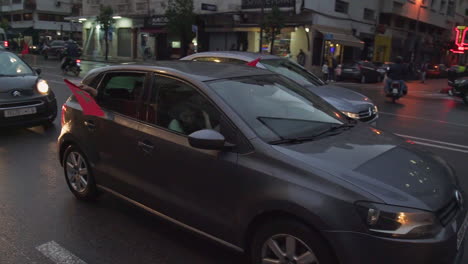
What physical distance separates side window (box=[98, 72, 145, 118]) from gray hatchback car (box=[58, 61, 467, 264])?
0.01 m

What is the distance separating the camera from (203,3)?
3112cm

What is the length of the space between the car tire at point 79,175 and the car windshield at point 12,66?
426 cm

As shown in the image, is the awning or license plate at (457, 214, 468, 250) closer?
license plate at (457, 214, 468, 250)

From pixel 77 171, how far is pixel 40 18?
66303 mm

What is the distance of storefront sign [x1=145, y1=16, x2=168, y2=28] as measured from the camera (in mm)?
35438

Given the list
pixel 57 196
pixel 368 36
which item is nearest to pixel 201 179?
pixel 57 196

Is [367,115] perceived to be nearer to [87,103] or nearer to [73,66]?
[87,103]

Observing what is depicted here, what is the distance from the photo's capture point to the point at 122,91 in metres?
4.09

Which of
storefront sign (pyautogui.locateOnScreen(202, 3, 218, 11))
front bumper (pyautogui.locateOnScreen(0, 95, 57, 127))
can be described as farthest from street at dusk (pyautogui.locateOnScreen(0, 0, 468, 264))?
storefront sign (pyautogui.locateOnScreen(202, 3, 218, 11))

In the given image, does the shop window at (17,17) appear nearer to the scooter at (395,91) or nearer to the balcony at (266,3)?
the balcony at (266,3)

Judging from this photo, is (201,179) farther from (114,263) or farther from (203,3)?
(203,3)

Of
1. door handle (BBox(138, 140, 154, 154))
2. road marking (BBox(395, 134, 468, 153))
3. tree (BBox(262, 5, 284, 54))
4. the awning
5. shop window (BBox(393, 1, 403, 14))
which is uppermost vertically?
shop window (BBox(393, 1, 403, 14))

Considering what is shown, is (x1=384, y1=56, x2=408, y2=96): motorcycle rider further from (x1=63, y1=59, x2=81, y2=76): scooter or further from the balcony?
(x1=63, y1=59, x2=81, y2=76): scooter

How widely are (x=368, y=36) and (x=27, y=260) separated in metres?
32.7
